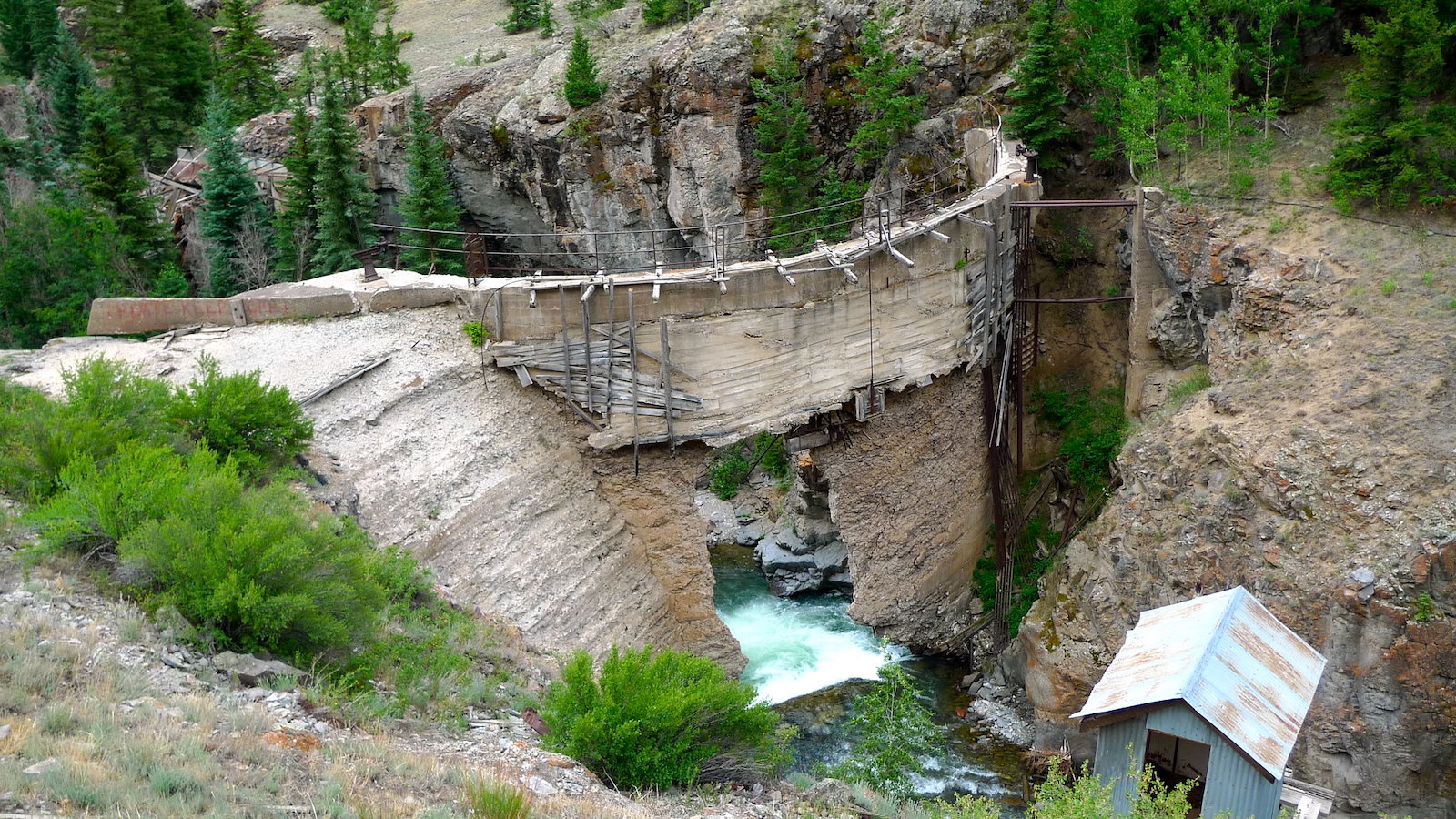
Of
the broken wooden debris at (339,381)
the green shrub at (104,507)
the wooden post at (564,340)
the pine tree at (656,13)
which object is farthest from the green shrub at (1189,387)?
the pine tree at (656,13)

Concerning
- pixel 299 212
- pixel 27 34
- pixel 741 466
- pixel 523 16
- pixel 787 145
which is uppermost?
pixel 523 16

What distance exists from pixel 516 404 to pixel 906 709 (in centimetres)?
766

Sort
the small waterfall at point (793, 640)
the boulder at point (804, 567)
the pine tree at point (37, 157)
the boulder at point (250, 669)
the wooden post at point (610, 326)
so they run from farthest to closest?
the pine tree at point (37, 157), the boulder at point (804, 567), the small waterfall at point (793, 640), the wooden post at point (610, 326), the boulder at point (250, 669)

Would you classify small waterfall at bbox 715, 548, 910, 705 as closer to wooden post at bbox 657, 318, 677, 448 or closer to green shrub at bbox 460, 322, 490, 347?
wooden post at bbox 657, 318, 677, 448

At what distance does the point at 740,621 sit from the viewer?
80.8ft

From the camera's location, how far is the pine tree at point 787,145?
28.2m

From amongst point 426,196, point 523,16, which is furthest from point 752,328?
point 523,16

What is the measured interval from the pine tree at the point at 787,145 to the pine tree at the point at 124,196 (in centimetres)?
1862

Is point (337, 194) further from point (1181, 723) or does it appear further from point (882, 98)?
point (1181, 723)

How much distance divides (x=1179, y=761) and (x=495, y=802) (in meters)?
7.83

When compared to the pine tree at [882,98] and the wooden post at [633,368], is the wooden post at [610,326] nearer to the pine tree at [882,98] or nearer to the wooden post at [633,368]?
the wooden post at [633,368]

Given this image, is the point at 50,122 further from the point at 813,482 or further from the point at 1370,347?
the point at 1370,347

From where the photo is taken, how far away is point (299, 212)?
103 feet

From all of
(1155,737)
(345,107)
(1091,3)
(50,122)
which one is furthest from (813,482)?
(50,122)
